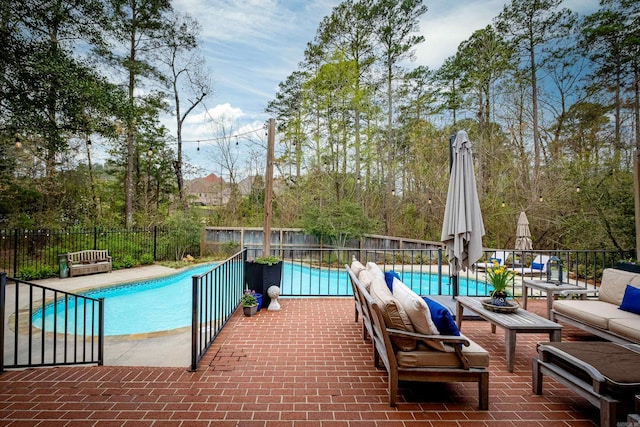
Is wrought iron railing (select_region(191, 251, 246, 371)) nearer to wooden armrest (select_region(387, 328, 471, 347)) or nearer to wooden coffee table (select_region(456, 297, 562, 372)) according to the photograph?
wooden armrest (select_region(387, 328, 471, 347))

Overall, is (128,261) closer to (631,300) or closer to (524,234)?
(631,300)

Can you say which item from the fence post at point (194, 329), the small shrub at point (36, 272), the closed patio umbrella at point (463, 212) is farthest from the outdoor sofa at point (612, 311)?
the small shrub at point (36, 272)

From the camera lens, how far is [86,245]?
31.8 feet

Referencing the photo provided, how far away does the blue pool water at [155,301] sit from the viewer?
576cm

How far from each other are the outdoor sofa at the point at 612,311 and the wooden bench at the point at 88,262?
10289mm

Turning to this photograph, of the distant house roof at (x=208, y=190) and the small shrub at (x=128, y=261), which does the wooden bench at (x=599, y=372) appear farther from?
the distant house roof at (x=208, y=190)

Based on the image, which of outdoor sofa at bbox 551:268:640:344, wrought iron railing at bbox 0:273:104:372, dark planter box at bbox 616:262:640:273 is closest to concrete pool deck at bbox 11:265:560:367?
wrought iron railing at bbox 0:273:104:372

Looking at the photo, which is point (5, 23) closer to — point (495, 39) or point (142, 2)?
point (142, 2)

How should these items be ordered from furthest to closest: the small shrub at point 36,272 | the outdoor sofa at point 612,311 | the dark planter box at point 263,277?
the small shrub at point 36,272, the dark planter box at point 263,277, the outdoor sofa at point 612,311

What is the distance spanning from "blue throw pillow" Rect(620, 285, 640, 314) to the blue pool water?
6.14 feet

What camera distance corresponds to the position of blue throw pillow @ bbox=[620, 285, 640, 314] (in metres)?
3.33

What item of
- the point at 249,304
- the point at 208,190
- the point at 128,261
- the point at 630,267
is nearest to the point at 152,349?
the point at 249,304

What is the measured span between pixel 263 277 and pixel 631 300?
14.8ft

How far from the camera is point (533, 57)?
11.1m
